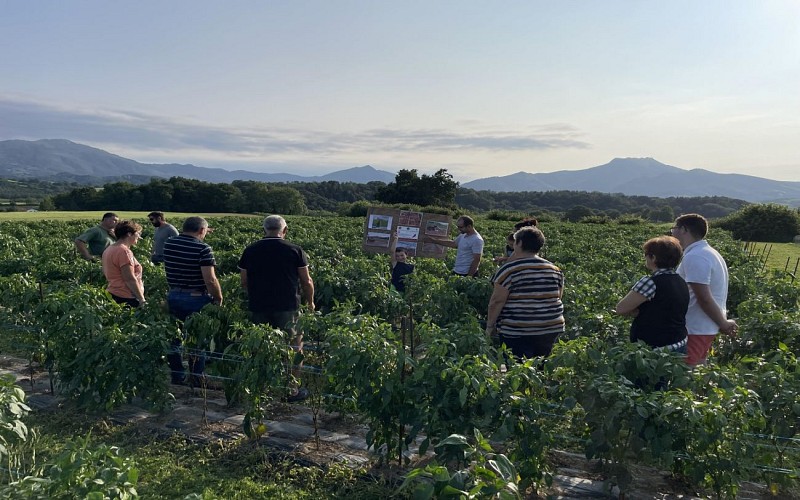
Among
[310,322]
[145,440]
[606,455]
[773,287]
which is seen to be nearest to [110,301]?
[145,440]

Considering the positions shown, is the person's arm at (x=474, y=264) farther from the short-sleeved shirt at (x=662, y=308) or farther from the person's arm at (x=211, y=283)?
the person's arm at (x=211, y=283)

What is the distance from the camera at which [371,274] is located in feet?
29.3

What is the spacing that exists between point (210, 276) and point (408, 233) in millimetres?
4070

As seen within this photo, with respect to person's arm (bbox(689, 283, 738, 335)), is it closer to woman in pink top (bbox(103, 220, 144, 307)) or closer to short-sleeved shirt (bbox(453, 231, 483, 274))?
short-sleeved shirt (bbox(453, 231, 483, 274))

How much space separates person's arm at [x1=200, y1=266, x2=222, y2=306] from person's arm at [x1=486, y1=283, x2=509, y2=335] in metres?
3.19

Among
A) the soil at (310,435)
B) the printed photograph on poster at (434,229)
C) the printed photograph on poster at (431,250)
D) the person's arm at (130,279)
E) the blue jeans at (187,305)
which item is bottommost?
the soil at (310,435)

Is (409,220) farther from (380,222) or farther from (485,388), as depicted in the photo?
(485,388)

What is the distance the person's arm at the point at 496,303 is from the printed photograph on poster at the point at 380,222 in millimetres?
4535

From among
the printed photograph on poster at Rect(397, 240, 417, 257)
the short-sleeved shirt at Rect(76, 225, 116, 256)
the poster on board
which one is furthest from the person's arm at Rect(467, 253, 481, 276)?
the short-sleeved shirt at Rect(76, 225, 116, 256)

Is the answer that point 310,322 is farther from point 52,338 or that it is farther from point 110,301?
point 52,338

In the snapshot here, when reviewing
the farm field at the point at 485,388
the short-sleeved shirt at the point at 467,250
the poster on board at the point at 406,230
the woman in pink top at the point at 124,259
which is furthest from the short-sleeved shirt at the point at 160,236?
the short-sleeved shirt at the point at 467,250

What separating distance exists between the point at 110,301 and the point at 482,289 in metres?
4.89

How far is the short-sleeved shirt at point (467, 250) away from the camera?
8.59 metres

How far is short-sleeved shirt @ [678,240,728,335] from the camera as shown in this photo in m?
4.64
